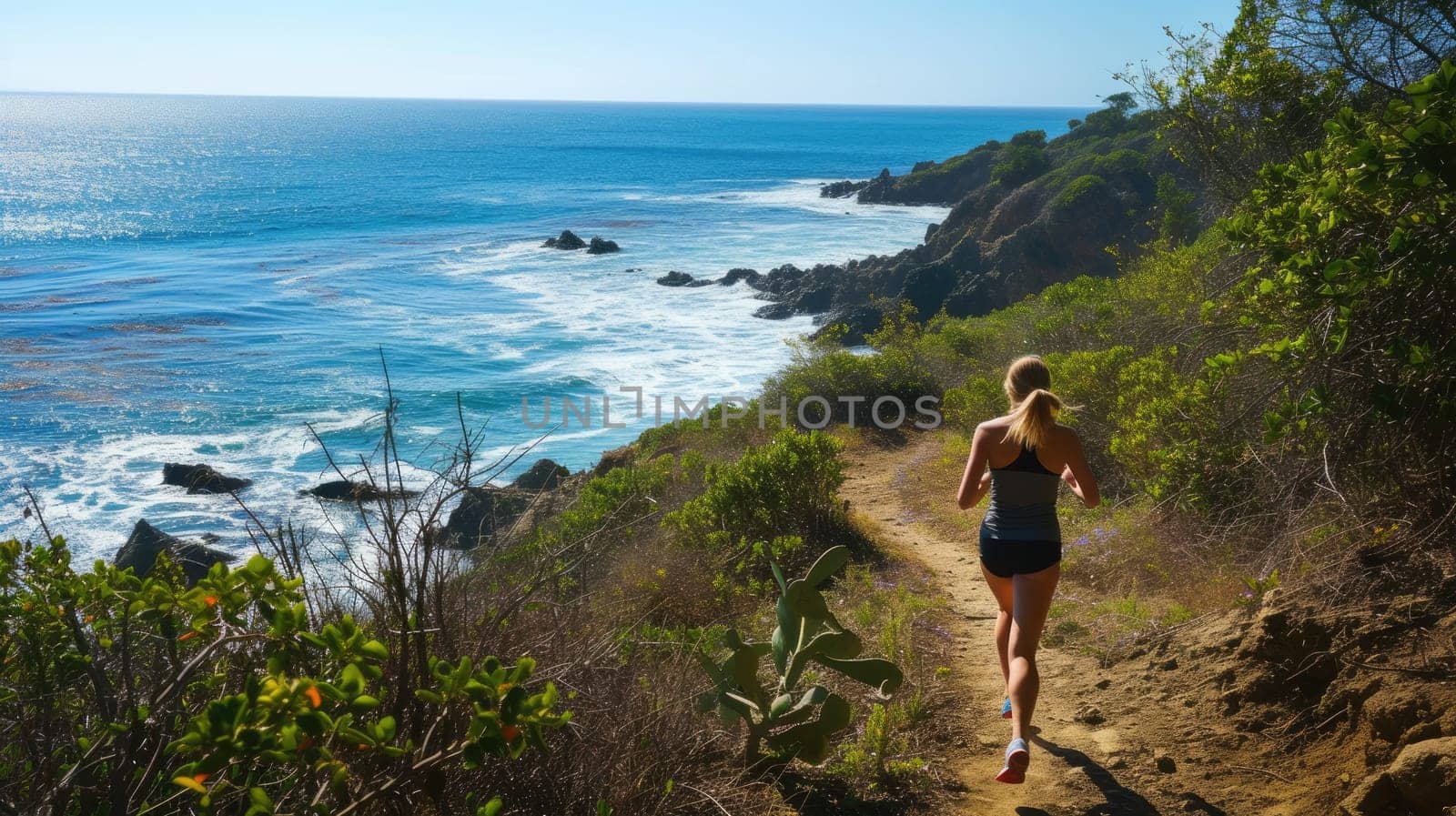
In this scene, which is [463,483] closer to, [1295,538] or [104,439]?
[1295,538]

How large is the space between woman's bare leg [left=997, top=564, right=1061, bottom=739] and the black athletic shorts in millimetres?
31

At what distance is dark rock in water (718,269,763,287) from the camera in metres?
36.2

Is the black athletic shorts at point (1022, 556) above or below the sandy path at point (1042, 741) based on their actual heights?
above

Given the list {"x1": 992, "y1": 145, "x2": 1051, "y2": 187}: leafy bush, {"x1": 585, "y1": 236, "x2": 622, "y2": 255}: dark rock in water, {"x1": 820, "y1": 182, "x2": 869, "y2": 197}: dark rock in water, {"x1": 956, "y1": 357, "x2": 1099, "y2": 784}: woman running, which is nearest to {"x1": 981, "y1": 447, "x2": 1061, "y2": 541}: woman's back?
{"x1": 956, "y1": 357, "x2": 1099, "y2": 784}: woman running

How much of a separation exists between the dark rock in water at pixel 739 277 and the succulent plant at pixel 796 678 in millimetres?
32343

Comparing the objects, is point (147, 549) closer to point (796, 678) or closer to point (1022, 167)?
point (796, 678)

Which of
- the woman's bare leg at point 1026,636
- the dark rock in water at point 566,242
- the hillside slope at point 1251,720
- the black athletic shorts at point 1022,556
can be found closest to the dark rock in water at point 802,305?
the dark rock in water at point 566,242

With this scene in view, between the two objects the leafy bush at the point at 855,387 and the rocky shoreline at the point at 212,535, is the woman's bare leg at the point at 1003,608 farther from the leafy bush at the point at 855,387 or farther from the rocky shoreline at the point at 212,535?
the leafy bush at the point at 855,387

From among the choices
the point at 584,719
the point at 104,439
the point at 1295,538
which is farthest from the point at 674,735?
the point at 104,439

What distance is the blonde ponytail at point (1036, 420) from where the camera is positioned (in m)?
4.08

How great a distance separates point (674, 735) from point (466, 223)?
5493 centimetres

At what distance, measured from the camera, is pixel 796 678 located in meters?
3.91

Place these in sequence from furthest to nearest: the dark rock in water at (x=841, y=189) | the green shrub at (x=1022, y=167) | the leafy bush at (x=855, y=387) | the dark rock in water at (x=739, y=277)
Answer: the dark rock in water at (x=841, y=189)
the green shrub at (x=1022, y=167)
the dark rock in water at (x=739, y=277)
the leafy bush at (x=855, y=387)

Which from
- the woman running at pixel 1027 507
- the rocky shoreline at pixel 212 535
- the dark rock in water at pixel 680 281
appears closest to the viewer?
the woman running at pixel 1027 507
